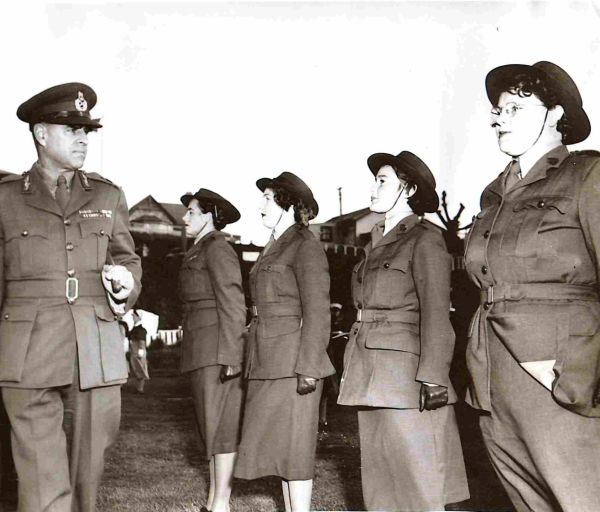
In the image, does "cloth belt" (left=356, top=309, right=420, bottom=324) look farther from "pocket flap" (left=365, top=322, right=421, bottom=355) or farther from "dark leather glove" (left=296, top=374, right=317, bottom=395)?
"dark leather glove" (left=296, top=374, right=317, bottom=395)

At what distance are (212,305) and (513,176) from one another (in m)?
2.57

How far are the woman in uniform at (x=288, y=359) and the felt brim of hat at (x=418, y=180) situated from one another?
719 millimetres

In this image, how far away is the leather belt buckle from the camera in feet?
9.89

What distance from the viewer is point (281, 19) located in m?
4.53

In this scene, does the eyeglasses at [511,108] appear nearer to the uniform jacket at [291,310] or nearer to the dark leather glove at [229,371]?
the uniform jacket at [291,310]

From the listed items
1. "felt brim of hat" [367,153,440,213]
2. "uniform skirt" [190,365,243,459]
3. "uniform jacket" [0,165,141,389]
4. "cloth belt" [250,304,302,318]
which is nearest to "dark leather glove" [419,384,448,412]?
"felt brim of hat" [367,153,440,213]

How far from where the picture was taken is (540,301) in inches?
97.3

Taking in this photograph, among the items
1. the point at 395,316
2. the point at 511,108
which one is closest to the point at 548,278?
the point at 511,108

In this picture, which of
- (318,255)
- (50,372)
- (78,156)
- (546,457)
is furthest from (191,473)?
(546,457)

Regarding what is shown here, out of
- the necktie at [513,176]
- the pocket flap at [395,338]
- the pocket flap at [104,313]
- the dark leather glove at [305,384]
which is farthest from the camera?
the dark leather glove at [305,384]

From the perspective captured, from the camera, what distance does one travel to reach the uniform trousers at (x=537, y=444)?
7.61 ft

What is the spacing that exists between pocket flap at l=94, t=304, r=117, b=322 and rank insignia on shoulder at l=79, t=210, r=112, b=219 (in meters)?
0.41

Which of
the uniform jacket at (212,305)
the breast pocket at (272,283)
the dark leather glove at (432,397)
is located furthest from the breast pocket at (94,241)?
the dark leather glove at (432,397)

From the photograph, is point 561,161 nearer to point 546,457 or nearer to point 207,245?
point 546,457
